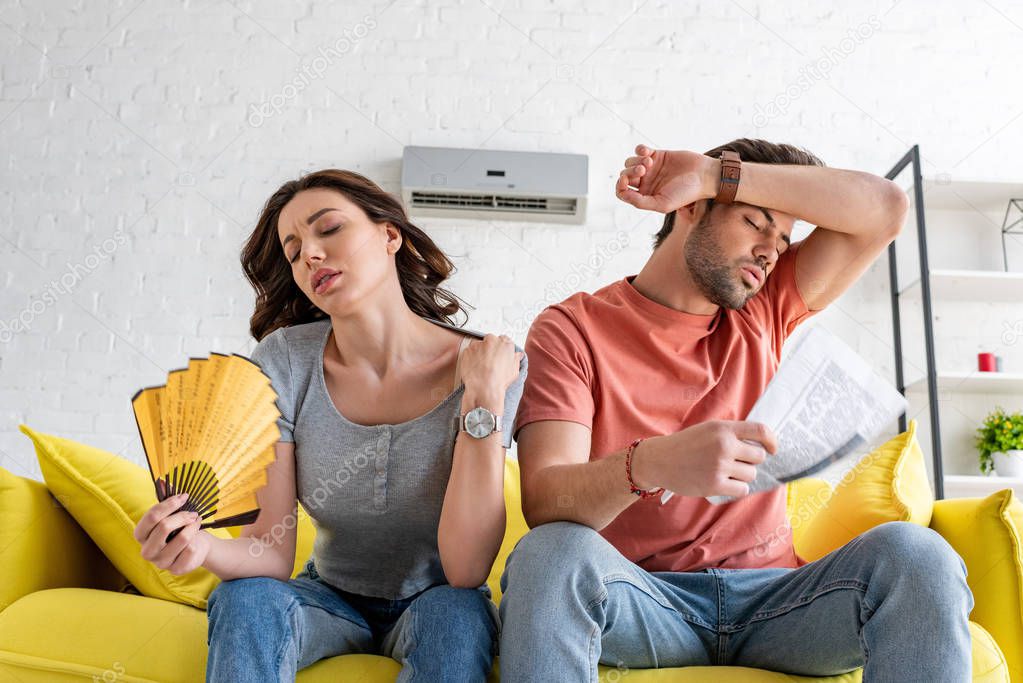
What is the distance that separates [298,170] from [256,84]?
0.39 m

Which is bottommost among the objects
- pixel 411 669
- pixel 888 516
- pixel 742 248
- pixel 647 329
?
pixel 411 669

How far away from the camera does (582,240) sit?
365 cm

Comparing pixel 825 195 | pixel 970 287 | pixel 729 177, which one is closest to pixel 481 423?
pixel 729 177

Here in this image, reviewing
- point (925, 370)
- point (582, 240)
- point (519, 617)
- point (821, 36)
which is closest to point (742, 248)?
point (519, 617)

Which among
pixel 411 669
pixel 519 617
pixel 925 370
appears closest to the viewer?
pixel 519 617

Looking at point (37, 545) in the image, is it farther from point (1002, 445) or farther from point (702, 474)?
point (1002, 445)

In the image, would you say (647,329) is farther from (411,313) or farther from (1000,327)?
(1000,327)

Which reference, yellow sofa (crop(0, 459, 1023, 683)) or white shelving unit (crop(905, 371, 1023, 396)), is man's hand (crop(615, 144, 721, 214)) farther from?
white shelving unit (crop(905, 371, 1023, 396))

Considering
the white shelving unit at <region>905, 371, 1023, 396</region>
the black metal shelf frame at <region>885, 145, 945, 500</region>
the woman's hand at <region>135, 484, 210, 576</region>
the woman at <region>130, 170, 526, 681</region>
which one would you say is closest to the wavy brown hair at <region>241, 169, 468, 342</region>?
the woman at <region>130, 170, 526, 681</region>

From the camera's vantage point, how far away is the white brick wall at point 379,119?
11.7 feet

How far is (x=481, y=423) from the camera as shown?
1389mm

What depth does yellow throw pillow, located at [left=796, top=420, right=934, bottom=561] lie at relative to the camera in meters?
1.74

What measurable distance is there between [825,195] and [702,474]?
2.46 feet

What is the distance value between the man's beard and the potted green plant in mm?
2258
